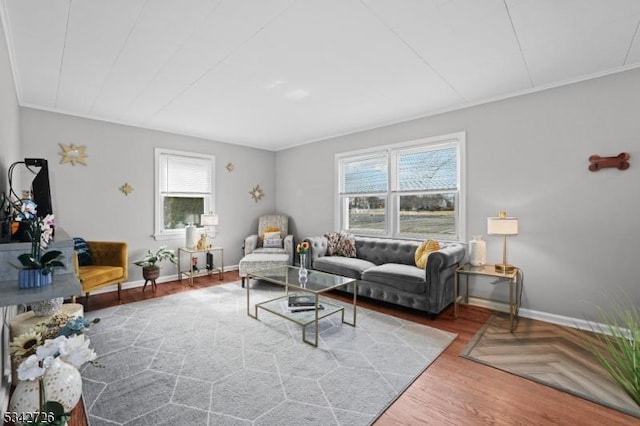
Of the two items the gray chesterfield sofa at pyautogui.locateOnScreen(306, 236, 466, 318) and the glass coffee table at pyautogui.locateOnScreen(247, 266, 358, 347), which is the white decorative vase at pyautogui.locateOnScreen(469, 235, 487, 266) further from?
the glass coffee table at pyautogui.locateOnScreen(247, 266, 358, 347)

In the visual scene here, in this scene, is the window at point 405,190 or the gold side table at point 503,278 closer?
the gold side table at point 503,278

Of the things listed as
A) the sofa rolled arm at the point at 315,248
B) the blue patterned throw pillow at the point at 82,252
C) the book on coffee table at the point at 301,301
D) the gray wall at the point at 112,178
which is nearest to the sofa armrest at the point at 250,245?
the gray wall at the point at 112,178

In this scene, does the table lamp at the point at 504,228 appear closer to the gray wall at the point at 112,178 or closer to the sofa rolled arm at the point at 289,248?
the sofa rolled arm at the point at 289,248

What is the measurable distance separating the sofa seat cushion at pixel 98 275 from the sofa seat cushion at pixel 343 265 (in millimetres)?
2548

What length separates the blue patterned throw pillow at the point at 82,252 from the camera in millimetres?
3924

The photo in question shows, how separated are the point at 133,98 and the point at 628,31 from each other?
186 inches

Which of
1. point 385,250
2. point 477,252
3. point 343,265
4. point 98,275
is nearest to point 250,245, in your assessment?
point 343,265

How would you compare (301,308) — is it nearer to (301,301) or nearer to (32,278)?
(301,301)

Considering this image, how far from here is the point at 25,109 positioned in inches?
150

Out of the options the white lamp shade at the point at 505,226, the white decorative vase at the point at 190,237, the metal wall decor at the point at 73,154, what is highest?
the metal wall decor at the point at 73,154

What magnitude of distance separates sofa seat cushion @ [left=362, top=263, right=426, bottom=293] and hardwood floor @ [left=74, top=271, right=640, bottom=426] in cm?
86

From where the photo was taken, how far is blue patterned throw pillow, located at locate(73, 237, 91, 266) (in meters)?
3.92

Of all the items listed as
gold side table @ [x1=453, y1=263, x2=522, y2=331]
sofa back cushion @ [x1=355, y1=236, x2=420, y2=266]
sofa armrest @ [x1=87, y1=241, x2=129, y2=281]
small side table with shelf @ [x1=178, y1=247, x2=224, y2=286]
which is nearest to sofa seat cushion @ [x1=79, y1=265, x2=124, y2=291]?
sofa armrest @ [x1=87, y1=241, x2=129, y2=281]

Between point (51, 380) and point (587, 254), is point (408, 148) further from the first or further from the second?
point (51, 380)
